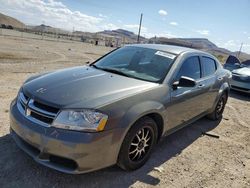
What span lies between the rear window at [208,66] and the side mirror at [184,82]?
129cm

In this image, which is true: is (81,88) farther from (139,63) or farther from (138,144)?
(139,63)

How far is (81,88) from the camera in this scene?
3.16 metres

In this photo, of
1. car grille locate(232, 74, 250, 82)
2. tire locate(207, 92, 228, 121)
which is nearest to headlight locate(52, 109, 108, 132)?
tire locate(207, 92, 228, 121)

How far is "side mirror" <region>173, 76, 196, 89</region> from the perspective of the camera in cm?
368

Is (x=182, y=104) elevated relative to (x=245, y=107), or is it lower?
elevated

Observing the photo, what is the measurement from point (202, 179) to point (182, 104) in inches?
45.4

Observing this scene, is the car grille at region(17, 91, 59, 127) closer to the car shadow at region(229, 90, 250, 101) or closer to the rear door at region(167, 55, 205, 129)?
the rear door at region(167, 55, 205, 129)

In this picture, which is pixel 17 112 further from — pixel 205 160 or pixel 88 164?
pixel 205 160

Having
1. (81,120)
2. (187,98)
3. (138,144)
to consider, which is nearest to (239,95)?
(187,98)

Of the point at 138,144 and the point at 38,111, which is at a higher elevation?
the point at 38,111

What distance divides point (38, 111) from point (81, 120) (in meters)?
0.54

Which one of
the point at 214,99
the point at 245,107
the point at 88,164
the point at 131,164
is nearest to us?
the point at 88,164

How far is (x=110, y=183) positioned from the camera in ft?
9.98

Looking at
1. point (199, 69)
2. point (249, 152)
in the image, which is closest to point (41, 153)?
point (199, 69)
